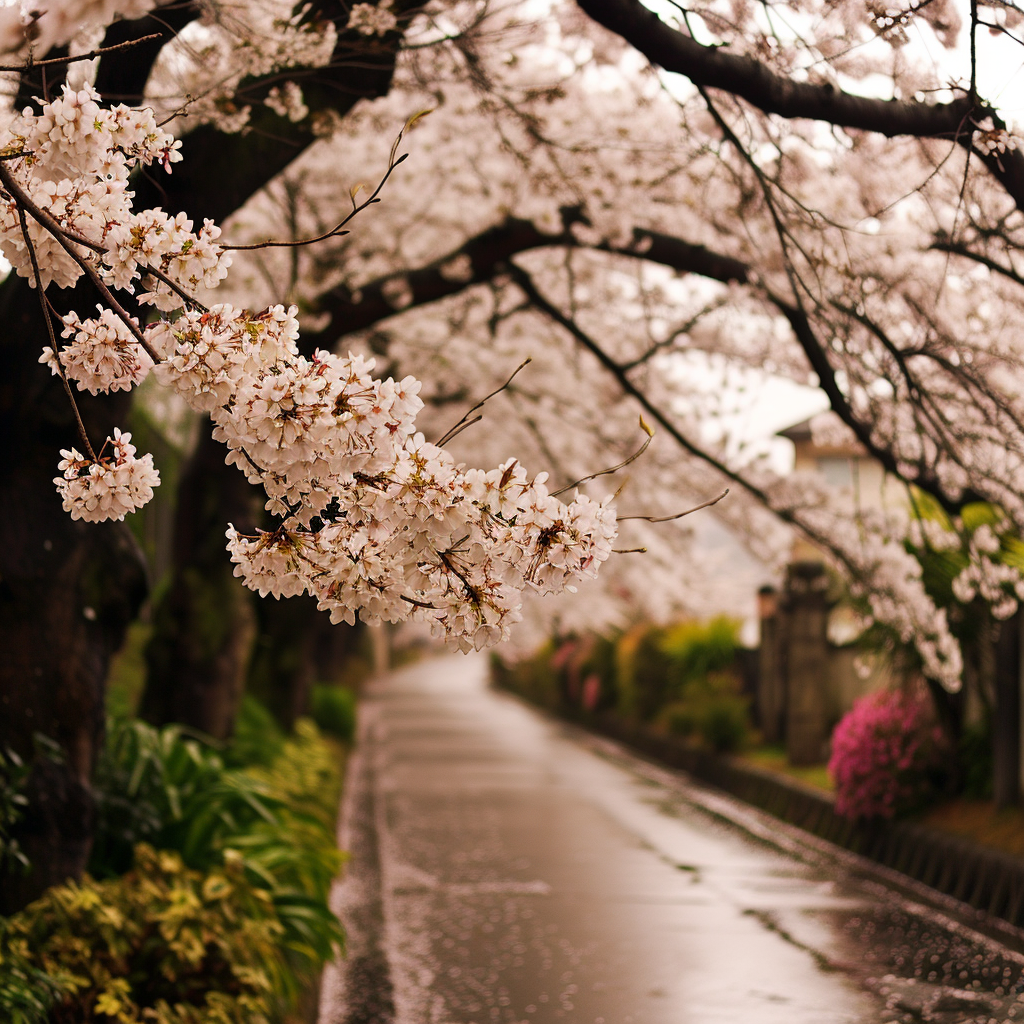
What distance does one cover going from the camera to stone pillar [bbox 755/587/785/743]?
16.7m

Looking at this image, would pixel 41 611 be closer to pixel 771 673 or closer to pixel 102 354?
pixel 102 354

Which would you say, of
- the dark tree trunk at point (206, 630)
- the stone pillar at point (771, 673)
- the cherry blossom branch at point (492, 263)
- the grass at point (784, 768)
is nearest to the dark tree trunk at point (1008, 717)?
the grass at point (784, 768)

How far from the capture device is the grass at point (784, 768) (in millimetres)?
12891

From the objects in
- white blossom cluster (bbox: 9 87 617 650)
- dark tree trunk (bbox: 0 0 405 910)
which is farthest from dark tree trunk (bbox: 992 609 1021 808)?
white blossom cluster (bbox: 9 87 617 650)

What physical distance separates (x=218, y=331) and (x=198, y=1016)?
3027 mm

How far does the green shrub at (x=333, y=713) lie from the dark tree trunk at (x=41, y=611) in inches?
540

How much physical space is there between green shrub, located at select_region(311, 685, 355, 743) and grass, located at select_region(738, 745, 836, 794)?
6.30 metres

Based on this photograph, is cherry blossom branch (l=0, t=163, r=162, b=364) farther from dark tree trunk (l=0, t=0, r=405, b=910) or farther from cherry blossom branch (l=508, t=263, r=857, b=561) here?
cherry blossom branch (l=508, t=263, r=857, b=561)

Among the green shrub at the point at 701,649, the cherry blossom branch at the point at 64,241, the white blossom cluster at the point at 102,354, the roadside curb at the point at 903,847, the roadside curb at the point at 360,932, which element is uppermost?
the cherry blossom branch at the point at 64,241

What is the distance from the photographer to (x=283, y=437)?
251cm

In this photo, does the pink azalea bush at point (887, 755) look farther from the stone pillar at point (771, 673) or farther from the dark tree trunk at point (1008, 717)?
the stone pillar at point (771, 673)

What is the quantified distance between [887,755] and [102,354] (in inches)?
359

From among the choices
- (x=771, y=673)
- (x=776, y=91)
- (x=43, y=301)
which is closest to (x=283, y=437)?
(x=43, y=301)

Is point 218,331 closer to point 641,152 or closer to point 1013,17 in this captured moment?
point 1013,17
